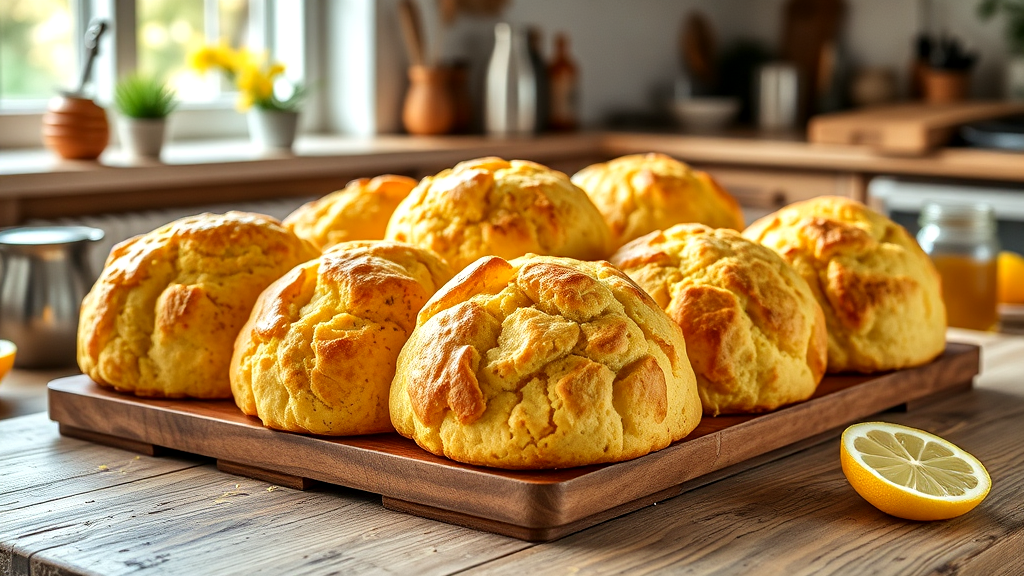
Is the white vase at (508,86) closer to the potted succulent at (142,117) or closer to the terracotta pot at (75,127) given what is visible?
the potted succulent at (142,117)

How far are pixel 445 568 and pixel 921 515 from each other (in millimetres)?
401

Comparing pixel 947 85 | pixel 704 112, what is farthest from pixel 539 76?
pixel 947 85

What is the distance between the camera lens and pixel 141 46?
322cm

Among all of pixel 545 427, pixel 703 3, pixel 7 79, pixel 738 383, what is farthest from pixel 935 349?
pixel 703 3

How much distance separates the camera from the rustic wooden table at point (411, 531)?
83 cm

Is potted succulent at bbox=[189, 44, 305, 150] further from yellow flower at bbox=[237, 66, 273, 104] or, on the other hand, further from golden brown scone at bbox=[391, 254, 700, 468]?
golden brown scone at bbox=[391, 254, 700, 468]

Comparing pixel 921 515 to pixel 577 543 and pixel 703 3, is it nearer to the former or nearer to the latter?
pixel 577 543

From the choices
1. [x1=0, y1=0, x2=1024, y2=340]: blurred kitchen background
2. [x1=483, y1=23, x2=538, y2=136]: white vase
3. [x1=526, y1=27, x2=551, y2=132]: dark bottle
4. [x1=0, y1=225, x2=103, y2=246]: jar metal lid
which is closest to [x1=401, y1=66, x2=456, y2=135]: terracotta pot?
[x1=0, y1=0, x2=1024, y2=340]: blurred kitchen background

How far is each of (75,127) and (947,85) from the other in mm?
2958

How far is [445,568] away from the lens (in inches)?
32.3

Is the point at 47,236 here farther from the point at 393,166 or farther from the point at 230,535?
the point at 393,166

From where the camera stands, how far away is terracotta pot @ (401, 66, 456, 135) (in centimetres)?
353

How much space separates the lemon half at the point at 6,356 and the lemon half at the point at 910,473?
0.93 meters

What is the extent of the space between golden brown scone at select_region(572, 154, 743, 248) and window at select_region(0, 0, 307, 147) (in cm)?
208
